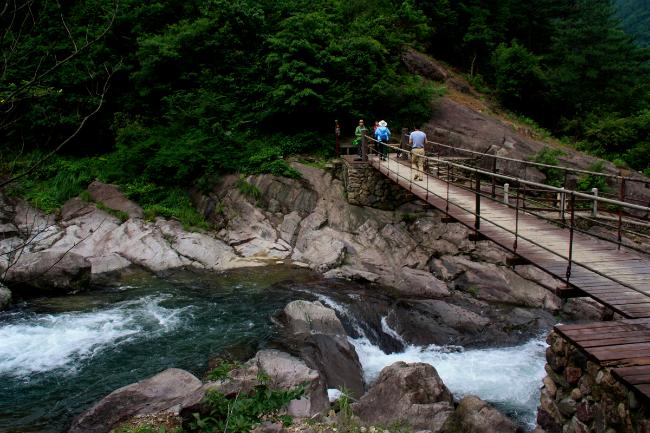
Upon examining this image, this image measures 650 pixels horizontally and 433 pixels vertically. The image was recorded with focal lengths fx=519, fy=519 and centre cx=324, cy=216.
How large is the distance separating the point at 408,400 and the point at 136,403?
402 cm

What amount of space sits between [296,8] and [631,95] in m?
16.5

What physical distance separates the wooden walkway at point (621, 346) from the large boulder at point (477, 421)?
261 cm

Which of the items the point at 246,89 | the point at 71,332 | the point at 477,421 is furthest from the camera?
the point at 246,89

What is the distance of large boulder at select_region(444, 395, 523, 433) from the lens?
24.1 ft

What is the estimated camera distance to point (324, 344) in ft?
33.3

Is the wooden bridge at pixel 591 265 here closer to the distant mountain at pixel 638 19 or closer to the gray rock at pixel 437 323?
the gray rock at pixel 437 323

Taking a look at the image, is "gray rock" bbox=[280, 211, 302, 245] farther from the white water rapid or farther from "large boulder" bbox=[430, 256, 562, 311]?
the white water rapid

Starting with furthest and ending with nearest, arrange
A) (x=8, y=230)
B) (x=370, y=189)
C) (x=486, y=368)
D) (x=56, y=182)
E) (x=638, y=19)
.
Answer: (x=638, y=19)
(x=56, y=182)
(x=370, y=189)
(x=8, y=230)
(x=486, y=368)

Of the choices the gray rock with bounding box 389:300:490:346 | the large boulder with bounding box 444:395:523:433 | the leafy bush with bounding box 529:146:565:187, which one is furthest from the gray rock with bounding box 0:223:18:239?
the leafy bush with bounding box 529:146:565:187

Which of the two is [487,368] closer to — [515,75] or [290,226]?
[290,226]

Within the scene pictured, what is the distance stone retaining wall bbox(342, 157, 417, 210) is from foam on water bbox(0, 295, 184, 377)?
7.40 m

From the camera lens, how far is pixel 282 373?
27.5 feet

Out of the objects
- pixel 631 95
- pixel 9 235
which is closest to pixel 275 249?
pixel 9 235

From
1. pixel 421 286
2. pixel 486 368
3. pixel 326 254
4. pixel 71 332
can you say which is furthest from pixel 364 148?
pixel 71 332
